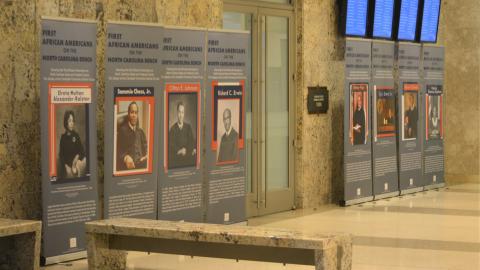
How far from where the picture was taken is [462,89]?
17.5m

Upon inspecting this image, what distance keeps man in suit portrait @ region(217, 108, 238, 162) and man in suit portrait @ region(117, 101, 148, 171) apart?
138cm

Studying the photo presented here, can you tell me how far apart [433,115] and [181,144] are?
703 centimetres

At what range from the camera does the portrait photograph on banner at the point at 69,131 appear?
28.9ft

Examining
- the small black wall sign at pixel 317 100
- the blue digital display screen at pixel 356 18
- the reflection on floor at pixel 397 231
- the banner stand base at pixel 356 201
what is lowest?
the reflection on floor at pixel 397 231

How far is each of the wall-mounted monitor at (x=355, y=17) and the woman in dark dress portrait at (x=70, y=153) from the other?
5.98 m

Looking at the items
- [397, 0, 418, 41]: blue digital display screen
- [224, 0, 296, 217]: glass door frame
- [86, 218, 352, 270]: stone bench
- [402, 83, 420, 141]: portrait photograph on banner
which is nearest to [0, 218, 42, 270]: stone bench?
[86, 218, 352, 270]: stone bench

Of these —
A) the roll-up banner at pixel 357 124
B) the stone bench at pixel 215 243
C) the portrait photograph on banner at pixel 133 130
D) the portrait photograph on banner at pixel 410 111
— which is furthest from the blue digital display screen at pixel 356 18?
the stone bench at pixel 215 243

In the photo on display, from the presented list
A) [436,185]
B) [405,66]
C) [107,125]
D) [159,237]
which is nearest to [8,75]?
[107,125]

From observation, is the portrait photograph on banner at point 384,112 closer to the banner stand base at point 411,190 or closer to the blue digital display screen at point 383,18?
the blue digital display screen at point 383,18

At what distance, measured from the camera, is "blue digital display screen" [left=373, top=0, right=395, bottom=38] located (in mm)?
14430

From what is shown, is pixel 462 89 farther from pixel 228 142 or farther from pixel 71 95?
pixel 71 95

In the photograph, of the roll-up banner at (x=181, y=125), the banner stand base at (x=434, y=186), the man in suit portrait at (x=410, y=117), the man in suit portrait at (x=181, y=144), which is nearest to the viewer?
the roll-up banner at (x=181, y=125)

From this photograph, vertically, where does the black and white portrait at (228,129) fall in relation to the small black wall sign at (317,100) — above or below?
below

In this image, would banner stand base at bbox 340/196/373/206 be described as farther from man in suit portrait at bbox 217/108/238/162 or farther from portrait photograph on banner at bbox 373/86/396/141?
man in suit portrait at bbox 217/108/238/162
